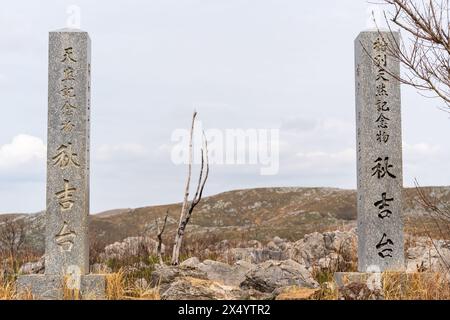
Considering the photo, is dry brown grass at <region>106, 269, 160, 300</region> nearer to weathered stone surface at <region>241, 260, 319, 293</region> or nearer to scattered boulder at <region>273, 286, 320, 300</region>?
weathered stone surface at <region>241, 260, 319, 293</region>

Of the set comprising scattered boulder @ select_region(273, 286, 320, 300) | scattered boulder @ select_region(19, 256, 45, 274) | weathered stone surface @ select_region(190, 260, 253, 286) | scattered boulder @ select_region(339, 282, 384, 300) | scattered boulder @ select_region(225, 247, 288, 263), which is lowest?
scattered boulder @ select_region(19, 256, 45, 274)

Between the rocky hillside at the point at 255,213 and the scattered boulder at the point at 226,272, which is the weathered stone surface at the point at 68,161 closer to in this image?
the scattered boulder at the point at 226,272

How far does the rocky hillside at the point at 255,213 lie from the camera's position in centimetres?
4488

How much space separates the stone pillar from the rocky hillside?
29516mm

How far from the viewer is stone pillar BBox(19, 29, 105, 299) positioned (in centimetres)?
1029

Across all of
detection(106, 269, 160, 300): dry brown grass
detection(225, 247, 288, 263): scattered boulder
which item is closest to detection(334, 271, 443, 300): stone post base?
detection(106, 269, 160, 300): dry brown grass

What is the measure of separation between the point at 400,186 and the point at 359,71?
79.8 inches

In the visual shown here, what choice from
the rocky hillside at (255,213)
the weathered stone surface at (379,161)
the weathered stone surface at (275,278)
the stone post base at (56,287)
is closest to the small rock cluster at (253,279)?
the weathered stone surface at (275,278)

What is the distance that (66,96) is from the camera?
10328 mm

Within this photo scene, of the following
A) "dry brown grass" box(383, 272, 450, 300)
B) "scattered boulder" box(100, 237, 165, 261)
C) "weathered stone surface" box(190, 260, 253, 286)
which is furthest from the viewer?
"scattered boulder" box(100, 237, 165, 261)

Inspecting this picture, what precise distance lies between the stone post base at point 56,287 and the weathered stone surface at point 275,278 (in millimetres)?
2291

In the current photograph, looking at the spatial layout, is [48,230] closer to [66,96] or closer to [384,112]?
[66,96]
